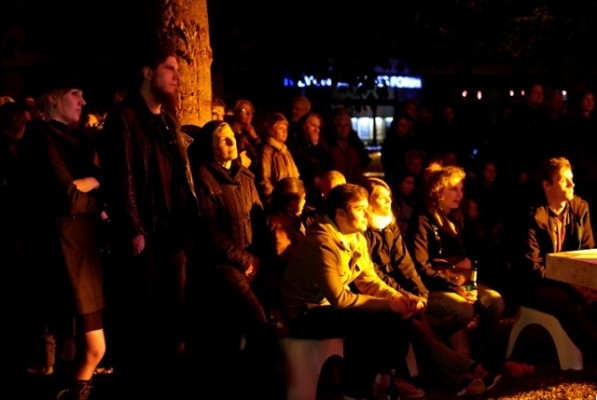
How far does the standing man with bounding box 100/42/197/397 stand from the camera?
477 centimetres

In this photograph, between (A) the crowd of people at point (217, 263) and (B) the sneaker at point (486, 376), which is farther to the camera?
(B) the sneaker at point (486, 376)

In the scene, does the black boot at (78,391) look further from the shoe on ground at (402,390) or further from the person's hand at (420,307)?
the person's hand at (420,307)

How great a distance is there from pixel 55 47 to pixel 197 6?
8.21m

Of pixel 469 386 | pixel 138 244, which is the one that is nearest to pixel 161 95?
pixel 138 244

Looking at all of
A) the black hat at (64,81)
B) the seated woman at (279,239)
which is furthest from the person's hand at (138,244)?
the seated woman at (279,239)

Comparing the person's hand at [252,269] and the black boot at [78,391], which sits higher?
the person's hand at [252,269]

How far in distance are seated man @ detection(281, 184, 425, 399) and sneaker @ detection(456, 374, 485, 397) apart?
45cm

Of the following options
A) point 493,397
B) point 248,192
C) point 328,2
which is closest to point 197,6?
point 248,192

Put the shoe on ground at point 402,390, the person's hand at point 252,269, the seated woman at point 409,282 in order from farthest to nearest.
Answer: the person's hand at point 252,269 → the seated woman at point 409,282 → the shoe on ground at point 402,390

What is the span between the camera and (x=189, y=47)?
6.33m

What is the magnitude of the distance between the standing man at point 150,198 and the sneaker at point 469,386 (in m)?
1.89

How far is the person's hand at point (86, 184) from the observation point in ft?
15.8

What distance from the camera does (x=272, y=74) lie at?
12703mm

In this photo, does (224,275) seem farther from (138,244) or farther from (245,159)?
(245,159)
